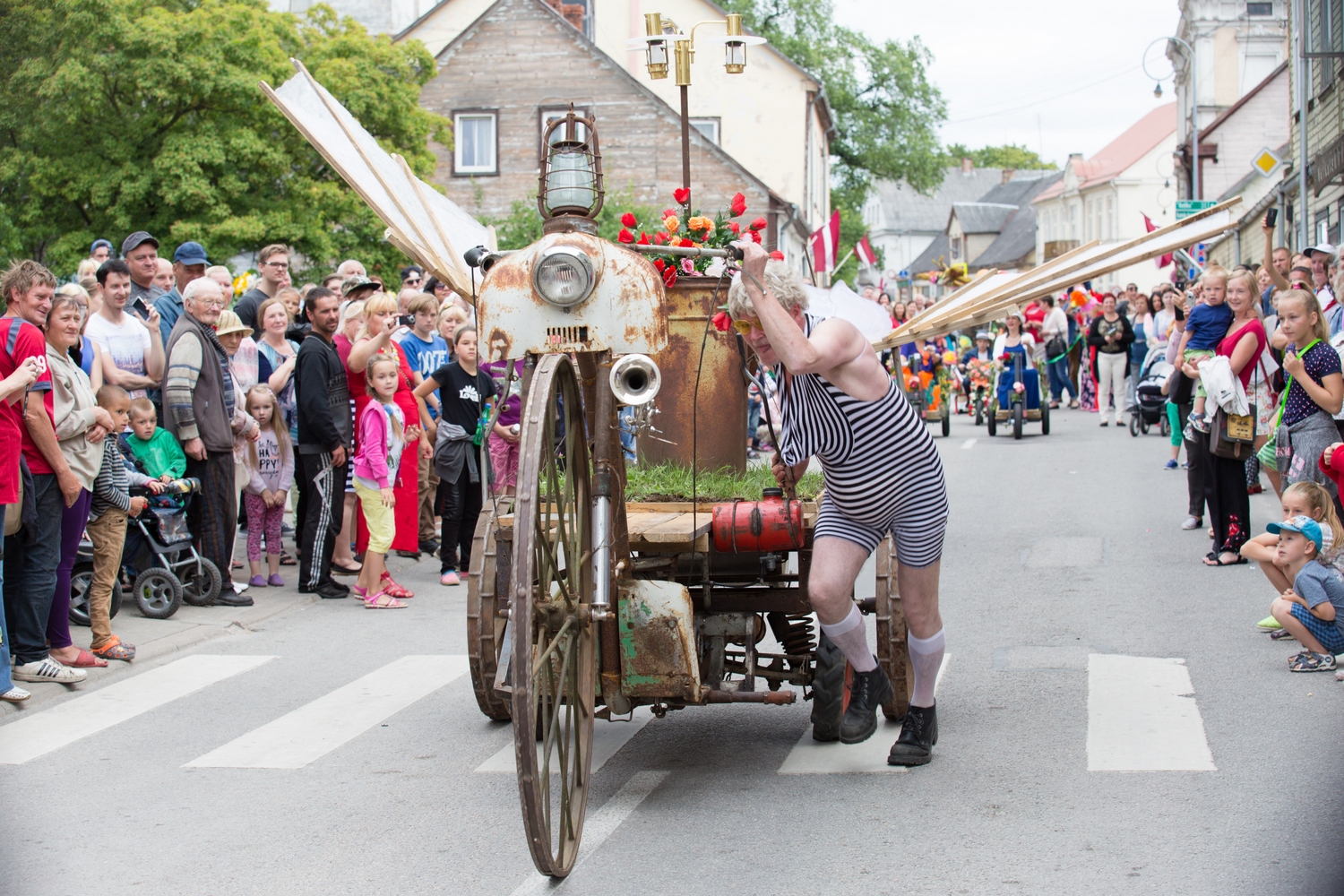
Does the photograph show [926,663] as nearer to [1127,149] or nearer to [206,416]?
[206,416]

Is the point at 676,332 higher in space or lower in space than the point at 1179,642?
higher

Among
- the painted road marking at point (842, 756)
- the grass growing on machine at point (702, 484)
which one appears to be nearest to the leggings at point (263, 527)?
the grass growing on machine at point (702, 484)

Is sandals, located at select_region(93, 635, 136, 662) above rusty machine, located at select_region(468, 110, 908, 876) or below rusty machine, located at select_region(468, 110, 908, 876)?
below

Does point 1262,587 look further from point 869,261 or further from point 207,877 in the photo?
point 869,261

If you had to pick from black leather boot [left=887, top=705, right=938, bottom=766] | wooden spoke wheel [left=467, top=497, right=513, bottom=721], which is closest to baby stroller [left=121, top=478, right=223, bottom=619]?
wooden spoke wheel [left=467, top=497, right=513, bottom=721]

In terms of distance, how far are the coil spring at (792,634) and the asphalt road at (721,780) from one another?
0.36 metres

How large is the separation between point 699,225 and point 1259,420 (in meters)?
4.82

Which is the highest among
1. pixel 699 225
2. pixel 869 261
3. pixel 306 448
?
pixel 869 261

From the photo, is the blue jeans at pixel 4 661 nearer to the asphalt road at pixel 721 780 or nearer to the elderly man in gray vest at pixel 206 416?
the asphalt road at pixel 721 780

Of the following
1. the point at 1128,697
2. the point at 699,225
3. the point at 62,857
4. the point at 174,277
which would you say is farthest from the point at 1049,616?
the point at 174,277

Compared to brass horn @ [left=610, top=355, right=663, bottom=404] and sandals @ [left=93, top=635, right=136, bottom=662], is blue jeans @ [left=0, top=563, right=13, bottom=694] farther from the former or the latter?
brass horn @ [left=610, top=355, right=663, bottom=404]

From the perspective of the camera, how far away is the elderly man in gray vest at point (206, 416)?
9.55 metres

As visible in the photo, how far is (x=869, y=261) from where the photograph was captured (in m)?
42.4

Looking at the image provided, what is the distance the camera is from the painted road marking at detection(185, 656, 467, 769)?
6246 mm
